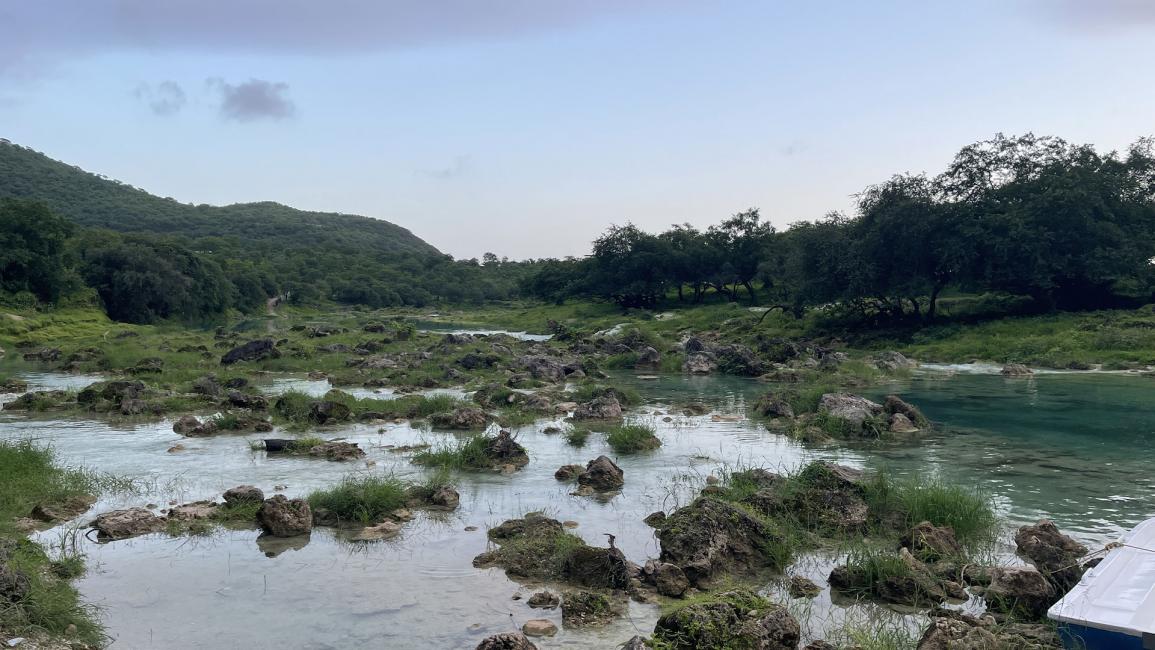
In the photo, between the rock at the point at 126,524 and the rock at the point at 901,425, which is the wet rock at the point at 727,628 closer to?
the rock at the point at 126,524

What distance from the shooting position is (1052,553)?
Answer: 9.22 meters

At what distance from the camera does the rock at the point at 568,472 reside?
581 inches

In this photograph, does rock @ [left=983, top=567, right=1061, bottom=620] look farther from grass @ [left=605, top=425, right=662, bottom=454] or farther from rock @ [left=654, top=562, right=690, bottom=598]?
grass @ [left=605, top=425, right=662, bottom=454]

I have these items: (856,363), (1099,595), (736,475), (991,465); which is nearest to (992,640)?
(1099,595)

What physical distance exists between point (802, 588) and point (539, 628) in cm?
303

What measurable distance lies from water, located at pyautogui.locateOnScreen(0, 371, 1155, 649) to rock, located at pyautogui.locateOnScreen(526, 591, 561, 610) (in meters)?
0.14

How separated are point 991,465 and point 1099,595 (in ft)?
31.9

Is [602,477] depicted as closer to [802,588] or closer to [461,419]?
[802,588]

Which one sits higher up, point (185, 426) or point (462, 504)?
point (185, 426)

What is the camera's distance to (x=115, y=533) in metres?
11.0

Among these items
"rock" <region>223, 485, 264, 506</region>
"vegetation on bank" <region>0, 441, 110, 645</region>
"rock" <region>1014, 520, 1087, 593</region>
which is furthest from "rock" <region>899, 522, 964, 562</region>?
"rock" <region>223, 485, 264, 506</region>

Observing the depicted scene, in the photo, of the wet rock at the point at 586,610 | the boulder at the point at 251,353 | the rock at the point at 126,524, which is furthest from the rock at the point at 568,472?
the boulder at the point at 251,353

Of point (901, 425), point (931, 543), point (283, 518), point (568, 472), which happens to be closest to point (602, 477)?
point (568, 472)

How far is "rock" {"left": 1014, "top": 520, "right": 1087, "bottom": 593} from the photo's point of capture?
867 centimetres
